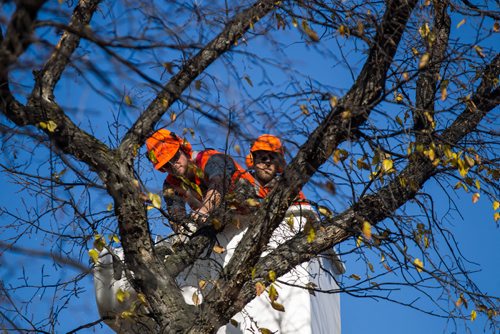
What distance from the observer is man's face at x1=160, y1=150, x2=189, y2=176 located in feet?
25.2

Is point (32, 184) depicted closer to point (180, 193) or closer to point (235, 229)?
point (180, 193)

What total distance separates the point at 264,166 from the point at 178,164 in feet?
2.64

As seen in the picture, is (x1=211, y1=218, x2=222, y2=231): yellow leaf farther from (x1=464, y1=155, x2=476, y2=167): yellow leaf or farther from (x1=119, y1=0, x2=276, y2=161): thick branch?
(x1=464, y1=155, x2=476, y2=167): yellow leaf

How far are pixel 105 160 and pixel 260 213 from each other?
116 cm

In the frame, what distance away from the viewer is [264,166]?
293 inches

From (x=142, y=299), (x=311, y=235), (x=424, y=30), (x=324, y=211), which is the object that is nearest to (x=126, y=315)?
(x=142, y=299)

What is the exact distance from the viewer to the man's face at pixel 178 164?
7680 millimetres

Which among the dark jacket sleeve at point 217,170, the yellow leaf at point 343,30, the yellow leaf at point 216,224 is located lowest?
the yellow leaf at point 216,224

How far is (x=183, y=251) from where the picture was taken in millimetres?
6980

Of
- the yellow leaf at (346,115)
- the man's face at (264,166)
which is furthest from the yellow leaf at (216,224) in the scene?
the yellow leaf at (346,115)

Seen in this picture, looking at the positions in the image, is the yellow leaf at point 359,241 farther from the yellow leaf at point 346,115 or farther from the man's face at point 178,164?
the man's face at point 178,164

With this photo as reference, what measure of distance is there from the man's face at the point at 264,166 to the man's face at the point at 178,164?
618 mm

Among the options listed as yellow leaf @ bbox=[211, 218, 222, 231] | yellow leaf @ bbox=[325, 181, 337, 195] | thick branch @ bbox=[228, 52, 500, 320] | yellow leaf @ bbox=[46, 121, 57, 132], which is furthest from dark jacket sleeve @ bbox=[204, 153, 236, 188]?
yellow leaf @ bbox=[325, 181, 337, 195]

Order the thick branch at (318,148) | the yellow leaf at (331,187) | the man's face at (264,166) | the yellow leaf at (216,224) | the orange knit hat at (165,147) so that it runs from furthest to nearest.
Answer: the orange knit hat at (165,147), the man's face at (264,166), the yellow leaf at (216,224), the thick branch at (318,148), the yellow leaf at (331,187)
